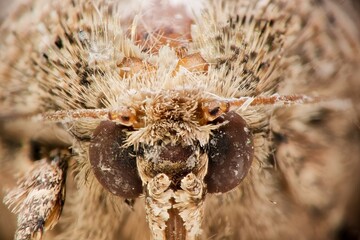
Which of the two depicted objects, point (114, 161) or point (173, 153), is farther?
point (114, 161)

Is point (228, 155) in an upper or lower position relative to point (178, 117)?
lower

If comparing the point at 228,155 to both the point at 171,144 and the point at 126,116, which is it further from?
the point at 126,116

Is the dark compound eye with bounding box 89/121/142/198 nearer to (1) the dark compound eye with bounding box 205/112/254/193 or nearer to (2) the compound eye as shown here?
(2) the compound eye

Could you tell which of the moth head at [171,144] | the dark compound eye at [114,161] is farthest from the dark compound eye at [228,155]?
the dark compound eye at [114,161]

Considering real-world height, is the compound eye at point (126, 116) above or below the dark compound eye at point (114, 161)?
above

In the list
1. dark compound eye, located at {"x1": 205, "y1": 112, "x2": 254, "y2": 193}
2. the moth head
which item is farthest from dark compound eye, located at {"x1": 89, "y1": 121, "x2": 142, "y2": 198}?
dark compound eye, located at {"x1": 205, "y1": 112, "x2": 254, "y2": 193}

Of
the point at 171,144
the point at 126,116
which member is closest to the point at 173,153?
the point at 171,144

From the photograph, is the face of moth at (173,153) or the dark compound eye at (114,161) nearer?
the face of moth at (173,153)

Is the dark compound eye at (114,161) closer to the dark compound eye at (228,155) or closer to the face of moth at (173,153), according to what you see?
the face of moth at (173,153)
